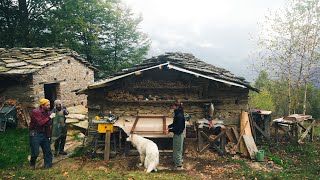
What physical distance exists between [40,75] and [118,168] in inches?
357

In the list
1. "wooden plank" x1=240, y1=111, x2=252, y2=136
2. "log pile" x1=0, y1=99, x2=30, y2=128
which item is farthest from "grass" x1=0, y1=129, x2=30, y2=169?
"wooden plank" x1=240, y1=111, x2=252, y2=136

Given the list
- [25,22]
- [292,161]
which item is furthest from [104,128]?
[25,22]

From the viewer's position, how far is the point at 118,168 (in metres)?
8.05

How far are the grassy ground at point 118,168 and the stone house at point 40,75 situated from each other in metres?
2.53

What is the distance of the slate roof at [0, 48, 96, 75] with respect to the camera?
1355 centimetres

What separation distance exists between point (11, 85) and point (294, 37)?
19783 mm

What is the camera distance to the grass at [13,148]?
8.91 m

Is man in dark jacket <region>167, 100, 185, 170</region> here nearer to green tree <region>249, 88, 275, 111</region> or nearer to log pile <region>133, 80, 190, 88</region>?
log pile <region>133, 80, 190, 88</region>

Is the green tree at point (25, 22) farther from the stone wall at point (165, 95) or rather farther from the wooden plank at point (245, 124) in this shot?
the wooden plank at point (245, 124)

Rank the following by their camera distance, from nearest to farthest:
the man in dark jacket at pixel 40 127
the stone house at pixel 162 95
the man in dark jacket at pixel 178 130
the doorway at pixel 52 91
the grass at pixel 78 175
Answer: the grass at pixel 78 175 < the man in dark jacket at pixel 40 127 < the man in dark jacket at pixel 178 130 < the stone house at pixel 162 95 < the doorway at pixel 52 91

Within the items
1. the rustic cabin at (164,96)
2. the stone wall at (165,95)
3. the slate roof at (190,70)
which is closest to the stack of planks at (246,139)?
the rustic cabin at (164,96)

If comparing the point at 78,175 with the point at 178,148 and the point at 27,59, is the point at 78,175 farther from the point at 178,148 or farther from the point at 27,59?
the point at 27,59

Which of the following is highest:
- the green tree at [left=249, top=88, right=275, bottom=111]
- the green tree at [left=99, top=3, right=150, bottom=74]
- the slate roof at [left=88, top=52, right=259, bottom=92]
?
the green tree at [left=99, top=3, right=150, bottom=74]

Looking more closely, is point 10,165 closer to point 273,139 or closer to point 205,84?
point 205,84
